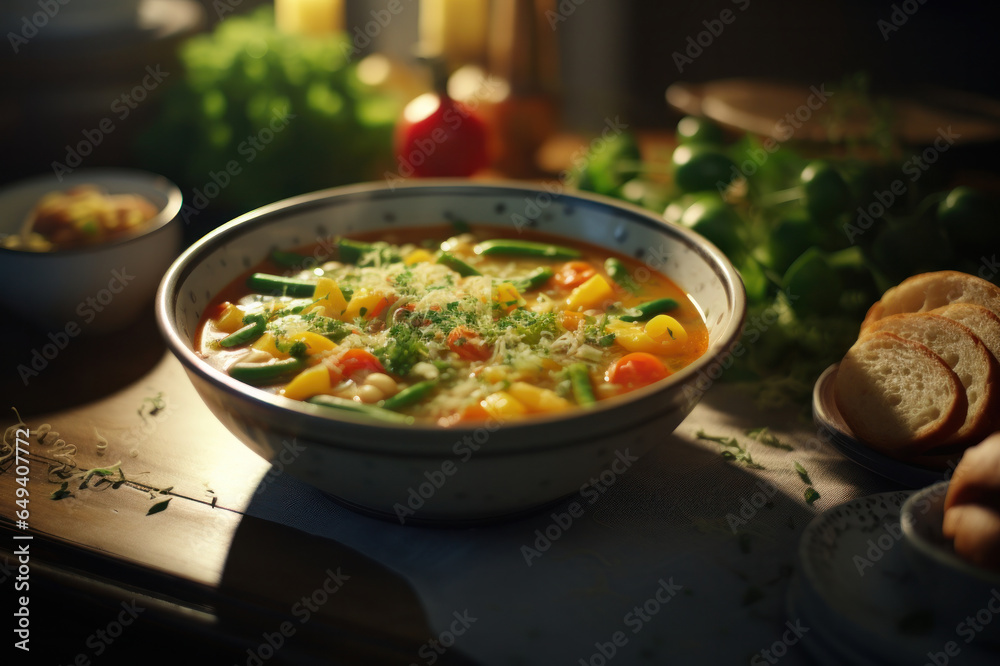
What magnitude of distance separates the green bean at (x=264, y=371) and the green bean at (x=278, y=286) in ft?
1.56

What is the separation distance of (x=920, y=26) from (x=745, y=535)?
6064 millimetres

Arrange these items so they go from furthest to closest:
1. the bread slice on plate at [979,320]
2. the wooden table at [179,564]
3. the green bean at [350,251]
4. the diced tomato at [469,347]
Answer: the green bean at [350,251] < the diced tomato at [469,347] < the bread slice on plate at [979,320] < the wooden table at [179,564]

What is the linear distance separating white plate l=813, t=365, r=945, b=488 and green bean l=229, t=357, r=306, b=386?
1.42 m

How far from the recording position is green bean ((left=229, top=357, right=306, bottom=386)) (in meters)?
2.12

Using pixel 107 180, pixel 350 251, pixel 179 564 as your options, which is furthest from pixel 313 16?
pixel 179 564

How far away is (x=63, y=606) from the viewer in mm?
1888

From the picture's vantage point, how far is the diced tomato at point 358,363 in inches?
83.7

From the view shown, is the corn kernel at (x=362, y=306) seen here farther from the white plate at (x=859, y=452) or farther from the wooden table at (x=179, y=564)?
the white plate at (x=859, y=452)

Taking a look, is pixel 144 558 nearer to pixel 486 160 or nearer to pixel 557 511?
pixel 557 511

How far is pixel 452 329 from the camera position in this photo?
89.5 inches

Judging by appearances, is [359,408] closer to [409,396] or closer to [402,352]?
[409,396]

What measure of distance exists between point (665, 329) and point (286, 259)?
1.30 meters

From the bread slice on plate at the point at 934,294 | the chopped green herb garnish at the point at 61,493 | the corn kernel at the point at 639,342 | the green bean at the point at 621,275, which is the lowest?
the chopped green herb garnish at the point at 61,493

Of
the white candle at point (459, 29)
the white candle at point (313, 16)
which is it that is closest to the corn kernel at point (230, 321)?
the white candle at point (459, 29)
